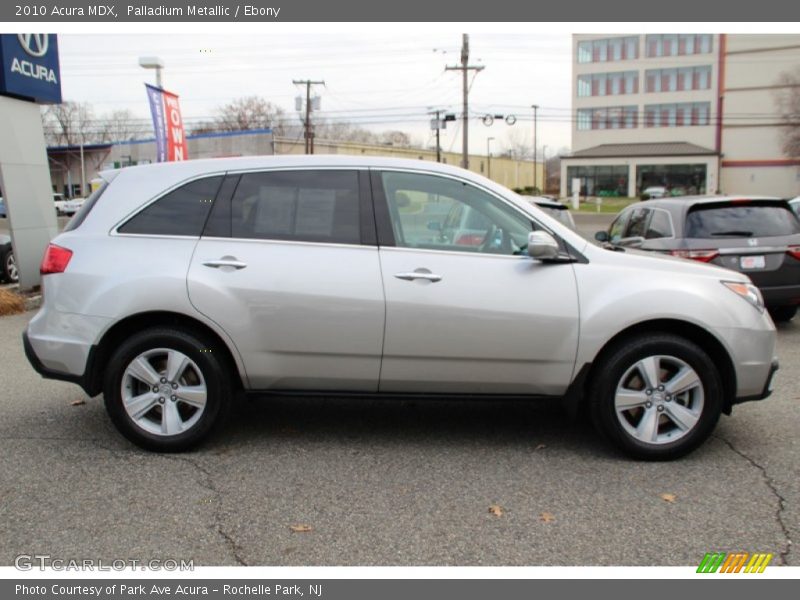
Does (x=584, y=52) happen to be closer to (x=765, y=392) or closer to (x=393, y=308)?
(x=765, y=392)

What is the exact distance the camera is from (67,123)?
81750 millimetres

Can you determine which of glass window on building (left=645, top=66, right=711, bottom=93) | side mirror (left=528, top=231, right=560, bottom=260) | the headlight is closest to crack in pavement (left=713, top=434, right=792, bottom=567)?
the headlight

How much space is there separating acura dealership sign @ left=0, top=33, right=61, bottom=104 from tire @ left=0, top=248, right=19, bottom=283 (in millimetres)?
2835

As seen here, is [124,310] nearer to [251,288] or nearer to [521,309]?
[251,288]

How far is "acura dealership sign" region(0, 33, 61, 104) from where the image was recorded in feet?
35.0

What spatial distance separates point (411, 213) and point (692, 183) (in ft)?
240

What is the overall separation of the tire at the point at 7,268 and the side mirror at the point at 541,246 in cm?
1122

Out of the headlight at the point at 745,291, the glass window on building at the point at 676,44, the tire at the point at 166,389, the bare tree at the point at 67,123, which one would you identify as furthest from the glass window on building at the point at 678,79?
the tire at the point at 166,389

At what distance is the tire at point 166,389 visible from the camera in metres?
4.42

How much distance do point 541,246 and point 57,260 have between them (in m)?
3.00

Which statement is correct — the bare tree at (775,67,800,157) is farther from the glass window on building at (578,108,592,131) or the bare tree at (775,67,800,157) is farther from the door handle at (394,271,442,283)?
the door handle at (394,271,442,283)

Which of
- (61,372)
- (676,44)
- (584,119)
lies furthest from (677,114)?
(61,372)

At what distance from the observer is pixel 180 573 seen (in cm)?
320

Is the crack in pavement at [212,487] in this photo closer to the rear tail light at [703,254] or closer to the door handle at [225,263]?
the door handle at [225,263]
